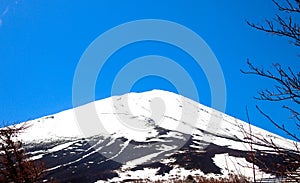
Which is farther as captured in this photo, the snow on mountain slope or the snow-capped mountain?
the snow on mountain slope

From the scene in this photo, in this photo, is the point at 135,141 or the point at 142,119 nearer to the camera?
the point at 135,141

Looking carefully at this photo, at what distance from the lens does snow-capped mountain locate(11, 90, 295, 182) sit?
80875 mm

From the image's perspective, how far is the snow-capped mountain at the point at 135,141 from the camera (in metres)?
80.9

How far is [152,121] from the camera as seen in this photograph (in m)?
150

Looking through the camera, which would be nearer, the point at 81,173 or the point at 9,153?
the point at 9,153

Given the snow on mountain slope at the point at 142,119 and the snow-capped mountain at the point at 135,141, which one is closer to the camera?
the snow-capped mountain at the point at 135,141

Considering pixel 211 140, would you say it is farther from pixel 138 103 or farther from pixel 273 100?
pixel 273 100

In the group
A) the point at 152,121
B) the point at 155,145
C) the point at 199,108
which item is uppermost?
the point at 199,108

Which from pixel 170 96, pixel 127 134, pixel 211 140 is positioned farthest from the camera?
pixel 170 96

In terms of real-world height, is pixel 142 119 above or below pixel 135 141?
above

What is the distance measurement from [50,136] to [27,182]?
12900 cm

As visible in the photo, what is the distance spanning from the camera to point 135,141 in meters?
120

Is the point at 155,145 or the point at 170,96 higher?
the point at 170,96

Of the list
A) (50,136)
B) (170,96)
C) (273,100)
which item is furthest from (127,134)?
(273,100)
